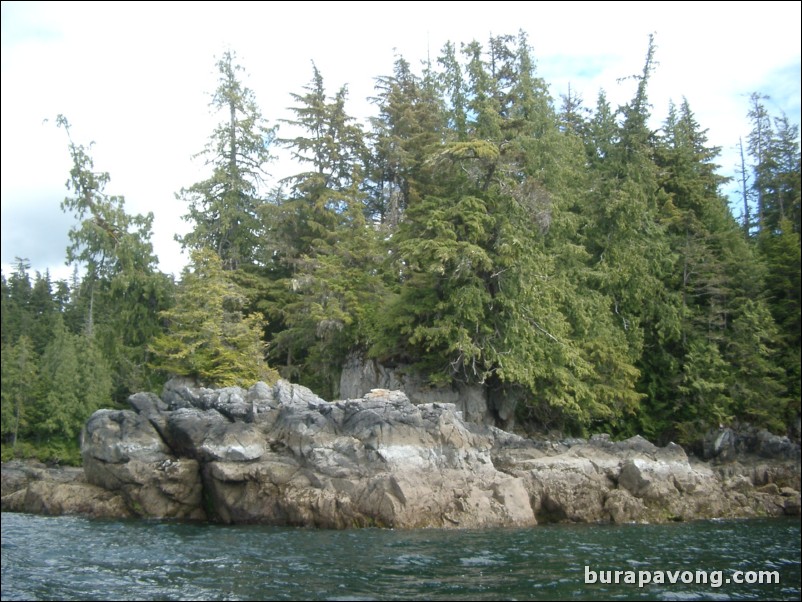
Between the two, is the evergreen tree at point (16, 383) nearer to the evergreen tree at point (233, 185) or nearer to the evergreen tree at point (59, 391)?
the evergreen tree at point (59, 391)

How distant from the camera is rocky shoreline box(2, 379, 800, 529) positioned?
1839cm

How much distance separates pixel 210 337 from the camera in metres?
26.9

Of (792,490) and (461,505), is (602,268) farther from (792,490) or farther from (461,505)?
(461,505)

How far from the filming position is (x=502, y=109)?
29.2m

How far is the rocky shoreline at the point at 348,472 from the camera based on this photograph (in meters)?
18.4

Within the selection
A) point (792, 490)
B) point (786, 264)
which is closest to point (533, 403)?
point (792, 490)

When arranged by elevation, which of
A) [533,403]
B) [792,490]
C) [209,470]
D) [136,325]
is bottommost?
[792,490]

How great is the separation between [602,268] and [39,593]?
2486cm

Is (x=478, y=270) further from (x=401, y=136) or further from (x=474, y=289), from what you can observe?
Answer: (x=401, y=136)

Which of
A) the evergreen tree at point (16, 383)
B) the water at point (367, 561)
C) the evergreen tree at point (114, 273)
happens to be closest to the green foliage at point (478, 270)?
the evergreen tree at point (114, 273)

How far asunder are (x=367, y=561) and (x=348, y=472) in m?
6.07

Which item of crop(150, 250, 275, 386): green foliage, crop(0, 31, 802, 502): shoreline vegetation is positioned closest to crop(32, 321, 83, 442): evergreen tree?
crop(0, 31, 802, 502): shoreline vegetation

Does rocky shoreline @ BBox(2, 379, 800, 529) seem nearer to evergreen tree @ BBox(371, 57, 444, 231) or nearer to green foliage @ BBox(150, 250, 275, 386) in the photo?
green foliage @ BBox(150, 250, 275, 386)

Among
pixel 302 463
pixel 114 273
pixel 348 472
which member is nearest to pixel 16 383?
pixel 348 472
